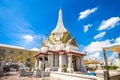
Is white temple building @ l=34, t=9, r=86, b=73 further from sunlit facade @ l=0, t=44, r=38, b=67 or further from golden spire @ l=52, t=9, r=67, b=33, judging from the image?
sunlit facade @ l=0, t=44, r=38, b=67

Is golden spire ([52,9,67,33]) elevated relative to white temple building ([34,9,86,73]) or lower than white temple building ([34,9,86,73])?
elevated

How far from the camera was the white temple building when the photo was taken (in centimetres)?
1916

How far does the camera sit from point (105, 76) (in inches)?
268

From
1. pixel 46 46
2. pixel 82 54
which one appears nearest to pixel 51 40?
pixel 46 46

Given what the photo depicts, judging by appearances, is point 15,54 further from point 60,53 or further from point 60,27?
point 60,53

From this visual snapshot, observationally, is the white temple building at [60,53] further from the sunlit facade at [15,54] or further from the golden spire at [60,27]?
the sunlit facade at [15,54]

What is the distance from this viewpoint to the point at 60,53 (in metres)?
19.4

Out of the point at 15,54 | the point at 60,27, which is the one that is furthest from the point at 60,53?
the point at 15,54

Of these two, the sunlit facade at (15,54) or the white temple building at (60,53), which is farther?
the sunlit facade at (15,54)

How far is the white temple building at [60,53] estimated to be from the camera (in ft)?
62.8

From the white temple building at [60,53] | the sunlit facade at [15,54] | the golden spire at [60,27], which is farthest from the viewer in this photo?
the sunlit facade at [15,54]

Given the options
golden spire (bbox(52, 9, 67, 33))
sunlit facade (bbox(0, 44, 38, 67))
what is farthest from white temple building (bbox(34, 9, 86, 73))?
sunlit facade (bbox(0, 44, 38, 67))

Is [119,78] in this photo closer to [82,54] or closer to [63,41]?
[82,54]

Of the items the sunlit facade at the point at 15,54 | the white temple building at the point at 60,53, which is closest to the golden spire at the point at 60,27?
the white temple building at the point at 60,53
